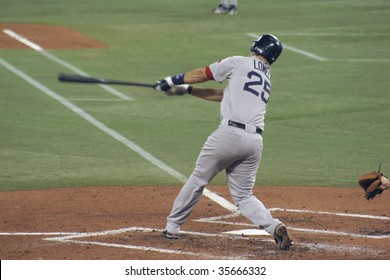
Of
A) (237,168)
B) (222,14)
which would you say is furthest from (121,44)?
(237,168)

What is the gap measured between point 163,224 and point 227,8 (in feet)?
61.4

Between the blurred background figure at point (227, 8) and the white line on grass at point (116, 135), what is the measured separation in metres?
8.63

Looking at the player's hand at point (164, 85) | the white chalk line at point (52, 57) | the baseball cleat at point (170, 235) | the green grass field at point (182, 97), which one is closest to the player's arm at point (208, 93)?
the player's hand at point (164, 85)

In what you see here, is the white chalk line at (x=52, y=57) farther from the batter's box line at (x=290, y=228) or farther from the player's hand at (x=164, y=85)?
the player's hand at (x=164, y=85)

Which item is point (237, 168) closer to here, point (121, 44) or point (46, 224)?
point (46, 224)

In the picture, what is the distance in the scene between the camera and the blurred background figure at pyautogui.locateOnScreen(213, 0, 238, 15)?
2891cm

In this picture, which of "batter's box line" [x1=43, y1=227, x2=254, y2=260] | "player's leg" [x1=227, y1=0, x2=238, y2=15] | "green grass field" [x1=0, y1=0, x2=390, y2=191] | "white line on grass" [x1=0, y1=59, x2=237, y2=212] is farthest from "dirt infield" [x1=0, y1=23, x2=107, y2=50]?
"batter's box line" [x1=43, y1=227, x2=254, y2=260]

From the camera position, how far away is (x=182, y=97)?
64.1 ft

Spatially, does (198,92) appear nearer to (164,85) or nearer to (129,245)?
(164,85)

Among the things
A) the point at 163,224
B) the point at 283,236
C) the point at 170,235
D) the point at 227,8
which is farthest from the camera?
the point at 227,8

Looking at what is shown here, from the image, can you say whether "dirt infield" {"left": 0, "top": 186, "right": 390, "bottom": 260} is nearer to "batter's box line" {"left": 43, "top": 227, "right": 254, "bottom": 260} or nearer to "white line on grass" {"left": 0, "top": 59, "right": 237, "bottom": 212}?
"batter's box line" {"left": 43, "top": 227, "right": 254, "bottom": 260}

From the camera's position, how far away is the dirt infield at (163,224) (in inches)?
379

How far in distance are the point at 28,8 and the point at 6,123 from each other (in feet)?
43.9

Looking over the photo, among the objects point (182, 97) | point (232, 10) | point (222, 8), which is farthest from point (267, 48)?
point (222, 8)
